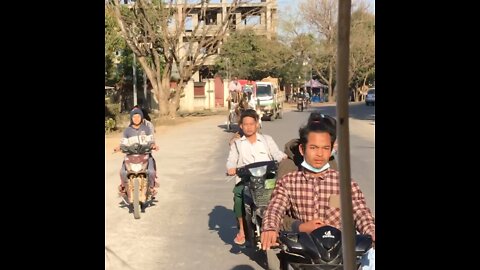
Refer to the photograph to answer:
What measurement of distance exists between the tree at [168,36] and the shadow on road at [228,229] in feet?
62.0

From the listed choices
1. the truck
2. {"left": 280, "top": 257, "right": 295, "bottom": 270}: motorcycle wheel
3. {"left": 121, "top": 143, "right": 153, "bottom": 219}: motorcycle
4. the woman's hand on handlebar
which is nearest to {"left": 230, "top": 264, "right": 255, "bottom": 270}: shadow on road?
the woman's hand on handlebar

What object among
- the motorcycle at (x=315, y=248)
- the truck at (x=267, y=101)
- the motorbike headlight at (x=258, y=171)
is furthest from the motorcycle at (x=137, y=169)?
the truck at (x=267, y=101)

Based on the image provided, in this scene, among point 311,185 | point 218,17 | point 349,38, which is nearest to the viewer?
point 349,38

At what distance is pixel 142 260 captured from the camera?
5.49 metres

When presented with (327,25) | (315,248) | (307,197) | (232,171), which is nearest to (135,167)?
(232,171)

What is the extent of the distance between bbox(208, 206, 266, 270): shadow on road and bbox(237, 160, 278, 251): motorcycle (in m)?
0.32

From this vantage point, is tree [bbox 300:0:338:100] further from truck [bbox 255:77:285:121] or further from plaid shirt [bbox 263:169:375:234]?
truck [bbox 255:77:285:121]

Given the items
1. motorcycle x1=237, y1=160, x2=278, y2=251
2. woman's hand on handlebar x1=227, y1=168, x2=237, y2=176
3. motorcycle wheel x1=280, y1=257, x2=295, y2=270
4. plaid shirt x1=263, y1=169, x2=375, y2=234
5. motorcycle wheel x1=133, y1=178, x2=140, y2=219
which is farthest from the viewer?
motorcycle wheel x1=133, y1=178, x2=140, y2=219

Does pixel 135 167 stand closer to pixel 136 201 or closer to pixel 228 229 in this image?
pixel 136 201

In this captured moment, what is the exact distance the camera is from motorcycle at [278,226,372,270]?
3281 millimetres

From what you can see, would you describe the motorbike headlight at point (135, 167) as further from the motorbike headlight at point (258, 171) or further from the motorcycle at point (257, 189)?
the motorbike headlight at point (258, 171)
